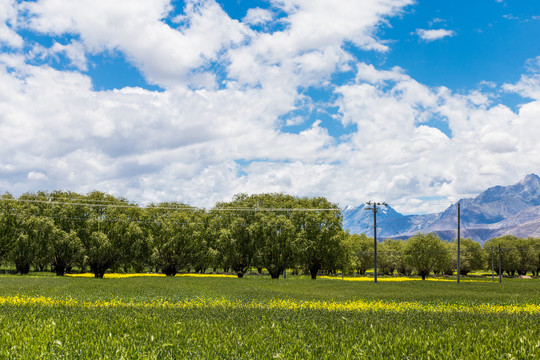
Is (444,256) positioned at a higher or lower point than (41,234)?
lower

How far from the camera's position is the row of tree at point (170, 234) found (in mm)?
64438

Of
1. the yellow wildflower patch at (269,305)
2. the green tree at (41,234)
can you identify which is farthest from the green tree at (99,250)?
the yellow wildflower patch at (269,305)

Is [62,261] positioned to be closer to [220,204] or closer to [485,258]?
[220,204]

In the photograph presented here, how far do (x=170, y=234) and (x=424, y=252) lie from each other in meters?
66.7

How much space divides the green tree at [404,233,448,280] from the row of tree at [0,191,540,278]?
35615 mm

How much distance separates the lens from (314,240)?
2785 inches

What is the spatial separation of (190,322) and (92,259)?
59214 mm

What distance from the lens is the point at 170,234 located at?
2960 inches

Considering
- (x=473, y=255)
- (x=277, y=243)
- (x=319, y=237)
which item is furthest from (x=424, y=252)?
(x=277, y=243)

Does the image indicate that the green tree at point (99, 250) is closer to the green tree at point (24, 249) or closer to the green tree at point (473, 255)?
the green tree at point (24, 249)

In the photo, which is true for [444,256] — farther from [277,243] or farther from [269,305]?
[269,305]

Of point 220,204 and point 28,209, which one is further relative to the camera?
point 220,204

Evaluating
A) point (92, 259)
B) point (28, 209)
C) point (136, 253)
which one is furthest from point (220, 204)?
point (28, 209)

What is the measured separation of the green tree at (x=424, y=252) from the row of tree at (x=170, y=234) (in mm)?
35615
